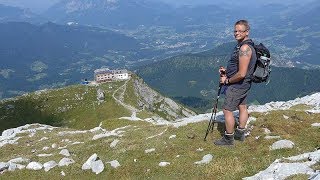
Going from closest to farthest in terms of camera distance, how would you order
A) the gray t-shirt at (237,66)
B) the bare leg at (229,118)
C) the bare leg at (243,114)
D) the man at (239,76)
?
1. the man at (239,76)
2. the gray t-shirt at (237,66)
3. the bare leg at (229,118)
4. the bare leg at (243,114)

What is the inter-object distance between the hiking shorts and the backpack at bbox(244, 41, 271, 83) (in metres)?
1.05

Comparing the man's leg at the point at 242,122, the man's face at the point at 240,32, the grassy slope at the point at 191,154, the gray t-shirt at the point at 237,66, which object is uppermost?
the man's face at the point at 240,32

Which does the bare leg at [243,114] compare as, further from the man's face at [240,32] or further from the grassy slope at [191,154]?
the man's face at [240,32]

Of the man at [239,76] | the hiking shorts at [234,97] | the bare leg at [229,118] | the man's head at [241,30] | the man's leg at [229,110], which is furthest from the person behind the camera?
the bare leg at [229,118]

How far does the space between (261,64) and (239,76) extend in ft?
4.56

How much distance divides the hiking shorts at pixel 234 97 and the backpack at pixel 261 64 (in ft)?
3.45

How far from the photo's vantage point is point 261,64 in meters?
20.4

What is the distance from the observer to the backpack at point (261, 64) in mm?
20297

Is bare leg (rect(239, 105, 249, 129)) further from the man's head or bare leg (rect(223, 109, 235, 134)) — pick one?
the man's head

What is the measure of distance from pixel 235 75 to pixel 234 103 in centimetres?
175

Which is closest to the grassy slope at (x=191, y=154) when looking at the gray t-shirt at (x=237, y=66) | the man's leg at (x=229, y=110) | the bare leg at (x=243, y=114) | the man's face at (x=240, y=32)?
the man's leg at (x=229, y=110)

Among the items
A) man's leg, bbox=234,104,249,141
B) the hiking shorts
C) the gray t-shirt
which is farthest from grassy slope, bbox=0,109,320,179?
the gray t-shirt

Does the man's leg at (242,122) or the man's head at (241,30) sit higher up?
the man's head at (241,30)

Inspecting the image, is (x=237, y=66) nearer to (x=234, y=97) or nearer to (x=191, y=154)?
(x=234, y=97)
